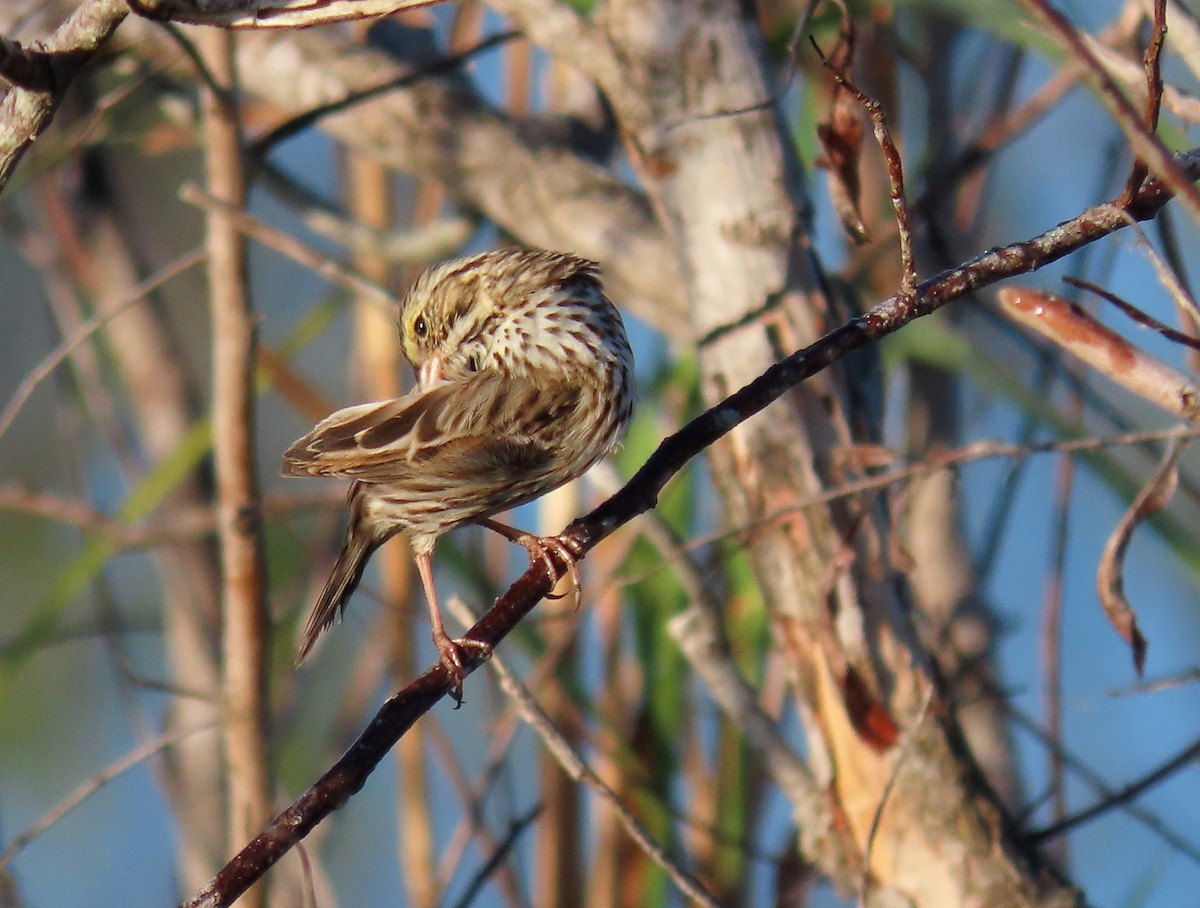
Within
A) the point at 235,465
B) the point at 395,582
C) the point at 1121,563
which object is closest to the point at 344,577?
the point at 235,465

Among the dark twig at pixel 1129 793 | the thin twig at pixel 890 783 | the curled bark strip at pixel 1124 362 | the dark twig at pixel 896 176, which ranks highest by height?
the dark twig at pixel 896 176

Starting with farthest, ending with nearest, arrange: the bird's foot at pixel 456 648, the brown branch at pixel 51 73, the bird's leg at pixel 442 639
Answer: the bird's leg at pixel 442 639 → the bird's foot at pixel 456 648 → the brown branch at pixel 51 73

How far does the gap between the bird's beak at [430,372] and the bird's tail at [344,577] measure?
14.3 inches

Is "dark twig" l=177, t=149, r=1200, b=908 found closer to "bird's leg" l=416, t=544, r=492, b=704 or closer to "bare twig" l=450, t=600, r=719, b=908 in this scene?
"bare twig" l=450, t=600, r=719, b=908

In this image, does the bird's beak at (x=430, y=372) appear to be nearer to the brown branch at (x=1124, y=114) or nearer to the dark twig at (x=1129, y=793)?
the dark twig at (x=1129, y=793)

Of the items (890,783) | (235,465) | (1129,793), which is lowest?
(1129,793)

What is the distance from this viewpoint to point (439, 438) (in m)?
2.56

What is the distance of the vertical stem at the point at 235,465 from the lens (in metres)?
2.76

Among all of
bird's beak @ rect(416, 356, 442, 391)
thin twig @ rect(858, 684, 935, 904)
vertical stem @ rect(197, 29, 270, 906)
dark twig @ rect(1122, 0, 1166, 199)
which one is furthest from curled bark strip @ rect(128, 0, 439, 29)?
bird's beak @ rect(416, 356, 442, 391)

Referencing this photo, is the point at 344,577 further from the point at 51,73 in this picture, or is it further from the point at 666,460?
the point at 51,73

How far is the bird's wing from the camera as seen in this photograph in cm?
252

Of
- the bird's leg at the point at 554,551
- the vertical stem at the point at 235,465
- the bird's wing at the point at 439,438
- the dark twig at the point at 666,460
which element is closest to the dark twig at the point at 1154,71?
the dark twig at the point at 666,460

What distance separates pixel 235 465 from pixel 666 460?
1198 millimetres

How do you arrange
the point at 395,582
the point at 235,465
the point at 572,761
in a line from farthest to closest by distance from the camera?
the point at 395,582 < the point at 235,465 < the point at 572,761
